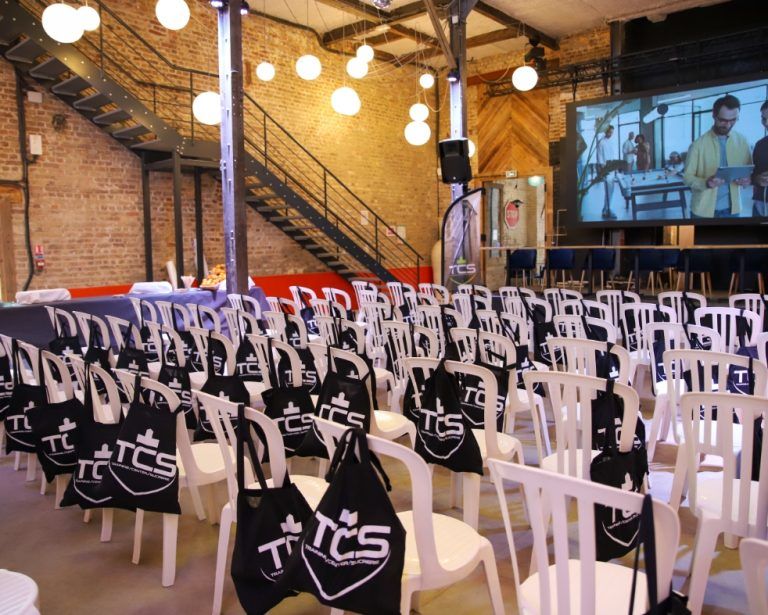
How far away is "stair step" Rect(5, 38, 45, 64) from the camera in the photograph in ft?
25.7

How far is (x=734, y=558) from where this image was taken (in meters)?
2.81

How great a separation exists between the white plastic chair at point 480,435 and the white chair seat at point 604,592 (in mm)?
809

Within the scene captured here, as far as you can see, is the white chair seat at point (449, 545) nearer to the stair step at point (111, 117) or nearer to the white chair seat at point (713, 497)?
the white chair seat at point (713, 497)

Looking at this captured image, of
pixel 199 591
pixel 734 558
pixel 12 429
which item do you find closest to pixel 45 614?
pixel 199 591

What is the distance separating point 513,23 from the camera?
1170 centimetres

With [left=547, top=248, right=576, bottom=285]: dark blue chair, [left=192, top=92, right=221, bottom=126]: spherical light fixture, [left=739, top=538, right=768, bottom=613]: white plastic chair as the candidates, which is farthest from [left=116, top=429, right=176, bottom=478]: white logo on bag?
[left=547, top=248, right=576, bottom=285]: dark blue chair

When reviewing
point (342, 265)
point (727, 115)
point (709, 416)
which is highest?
point (727, 115)

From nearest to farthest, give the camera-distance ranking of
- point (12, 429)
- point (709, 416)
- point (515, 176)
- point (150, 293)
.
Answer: point (709, 416), point (12, 429), point (150, 293), point (515, 176)

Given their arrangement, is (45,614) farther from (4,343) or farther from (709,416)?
(709,416)

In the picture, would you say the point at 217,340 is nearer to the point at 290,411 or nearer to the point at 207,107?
the point at 290,411

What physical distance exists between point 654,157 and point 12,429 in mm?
10661

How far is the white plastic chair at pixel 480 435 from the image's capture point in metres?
2.73

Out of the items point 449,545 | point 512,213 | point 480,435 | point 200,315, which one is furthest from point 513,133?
point 449,545

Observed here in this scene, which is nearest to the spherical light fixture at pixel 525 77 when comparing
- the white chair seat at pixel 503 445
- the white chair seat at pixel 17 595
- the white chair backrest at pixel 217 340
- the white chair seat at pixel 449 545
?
the white chair backrest at pixel 217 340
